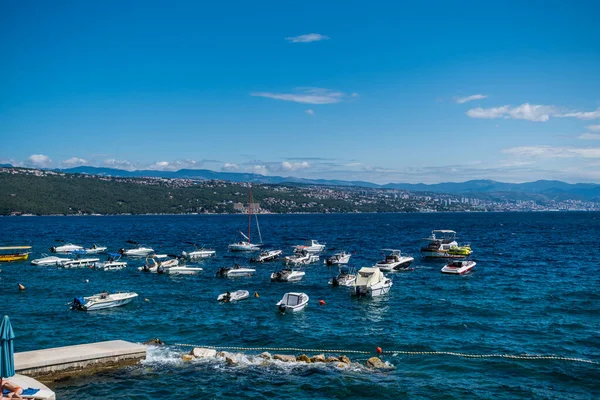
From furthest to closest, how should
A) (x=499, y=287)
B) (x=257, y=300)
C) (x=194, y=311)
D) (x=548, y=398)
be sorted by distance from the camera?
(x=499, y=287) < (x=257, y=300) < (x=194, y=311) < (x=548, y=398)

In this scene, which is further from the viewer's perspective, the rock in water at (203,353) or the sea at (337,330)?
the rock in water at (203,353)

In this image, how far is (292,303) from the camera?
39.7 metres

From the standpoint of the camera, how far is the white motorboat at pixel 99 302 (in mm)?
38969

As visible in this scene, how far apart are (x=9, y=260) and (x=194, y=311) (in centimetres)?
4719

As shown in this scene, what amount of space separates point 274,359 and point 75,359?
998cm

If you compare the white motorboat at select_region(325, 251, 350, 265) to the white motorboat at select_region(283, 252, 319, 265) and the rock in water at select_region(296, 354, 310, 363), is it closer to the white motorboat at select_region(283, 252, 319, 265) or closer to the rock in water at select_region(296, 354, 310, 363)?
the white motorboat at select_region(283, 252, 319, 265)

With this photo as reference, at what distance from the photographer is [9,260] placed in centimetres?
7169

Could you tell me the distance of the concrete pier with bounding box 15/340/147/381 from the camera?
22.1 m

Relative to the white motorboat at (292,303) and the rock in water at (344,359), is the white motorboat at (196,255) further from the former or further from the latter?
the rock in water at (344,359)

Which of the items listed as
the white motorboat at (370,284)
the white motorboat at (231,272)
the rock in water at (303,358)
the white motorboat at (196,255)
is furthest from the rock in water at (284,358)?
the white motorboat at (196,255)

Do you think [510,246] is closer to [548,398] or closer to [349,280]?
[349,280]

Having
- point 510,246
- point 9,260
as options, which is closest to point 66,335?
point 9,260

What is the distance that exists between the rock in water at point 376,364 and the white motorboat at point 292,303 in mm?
13616

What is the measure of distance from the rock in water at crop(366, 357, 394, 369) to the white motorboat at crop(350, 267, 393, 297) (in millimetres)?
19949
